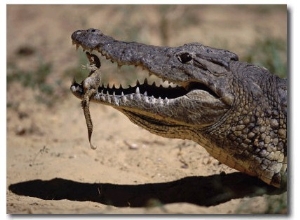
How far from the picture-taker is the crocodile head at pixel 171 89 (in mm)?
4441

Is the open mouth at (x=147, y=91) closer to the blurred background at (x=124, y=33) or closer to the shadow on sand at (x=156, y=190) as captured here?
the shadow on sand at (x=156, y=190)

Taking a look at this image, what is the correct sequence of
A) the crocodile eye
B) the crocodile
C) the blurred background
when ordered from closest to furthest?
the crocodile < the crocodile eye < the blurred background

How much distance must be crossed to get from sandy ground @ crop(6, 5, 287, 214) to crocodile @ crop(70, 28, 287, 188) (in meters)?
0.32

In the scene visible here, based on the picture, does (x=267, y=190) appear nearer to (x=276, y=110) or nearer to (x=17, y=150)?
(x=276, y=110)

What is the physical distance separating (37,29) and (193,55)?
6.37 m

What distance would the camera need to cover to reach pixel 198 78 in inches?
176

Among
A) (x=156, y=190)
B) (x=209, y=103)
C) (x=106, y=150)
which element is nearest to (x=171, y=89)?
(x=209, y=103)

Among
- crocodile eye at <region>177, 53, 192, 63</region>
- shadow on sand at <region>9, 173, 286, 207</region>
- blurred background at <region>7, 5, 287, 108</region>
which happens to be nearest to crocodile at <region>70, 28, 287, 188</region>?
crocodile eye at <region>177, 53, 192, 63</region>

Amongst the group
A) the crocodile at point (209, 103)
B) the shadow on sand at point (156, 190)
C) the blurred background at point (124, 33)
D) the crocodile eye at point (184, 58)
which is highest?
the blurred background at point (124, 33)

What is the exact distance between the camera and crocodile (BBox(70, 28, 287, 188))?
444cm

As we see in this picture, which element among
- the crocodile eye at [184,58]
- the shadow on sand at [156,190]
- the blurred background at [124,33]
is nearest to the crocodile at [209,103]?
the crocodile eye at [184,58]

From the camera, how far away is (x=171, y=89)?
15.3 feet

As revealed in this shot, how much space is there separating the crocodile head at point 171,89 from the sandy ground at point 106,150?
24.9 inches

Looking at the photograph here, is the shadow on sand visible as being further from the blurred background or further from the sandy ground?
the blurred background
